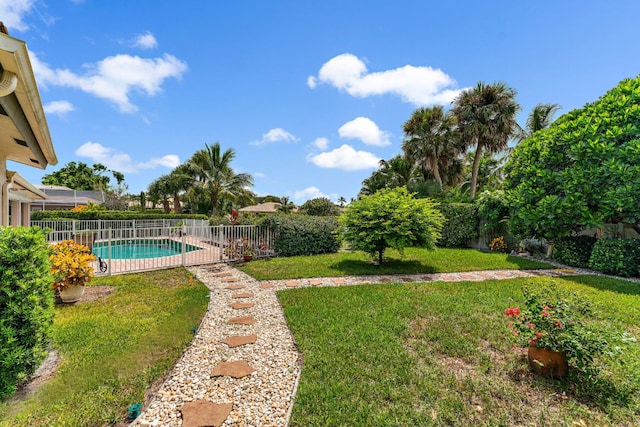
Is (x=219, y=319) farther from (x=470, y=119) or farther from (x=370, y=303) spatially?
(x=470, y=119)

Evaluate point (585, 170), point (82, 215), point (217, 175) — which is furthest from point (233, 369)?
point (82, 215)

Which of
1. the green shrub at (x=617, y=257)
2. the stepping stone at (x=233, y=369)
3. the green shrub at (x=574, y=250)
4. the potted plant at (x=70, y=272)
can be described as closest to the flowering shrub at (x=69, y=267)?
the potted plant at (x=70, y=272)

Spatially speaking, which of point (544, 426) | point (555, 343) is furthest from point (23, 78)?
point (555, 343)

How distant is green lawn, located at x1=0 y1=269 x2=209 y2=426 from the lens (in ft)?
8.27

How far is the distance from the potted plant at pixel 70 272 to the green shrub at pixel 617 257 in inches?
580

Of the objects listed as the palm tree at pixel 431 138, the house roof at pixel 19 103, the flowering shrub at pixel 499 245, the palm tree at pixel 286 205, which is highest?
the palm tree at pixel 431 138

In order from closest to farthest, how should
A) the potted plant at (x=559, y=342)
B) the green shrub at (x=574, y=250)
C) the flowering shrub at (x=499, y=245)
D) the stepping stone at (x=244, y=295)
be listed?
the potted plant at (x=559, y=342) → the stepping stone at (x=244, y=295) → the green shrub at (x=574, y=250) → the flowering shrub at (x=499, y=245)

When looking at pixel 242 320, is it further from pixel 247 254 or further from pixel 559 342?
pixel 247 254

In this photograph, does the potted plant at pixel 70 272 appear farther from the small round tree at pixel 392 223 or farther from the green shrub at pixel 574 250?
the green shrub at pixel 574 250

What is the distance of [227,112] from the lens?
14.0 m

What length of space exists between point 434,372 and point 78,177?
53.9 metres

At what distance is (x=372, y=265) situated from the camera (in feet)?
31.2

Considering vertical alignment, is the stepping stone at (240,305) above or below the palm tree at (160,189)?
below

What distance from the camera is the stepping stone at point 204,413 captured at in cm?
235
